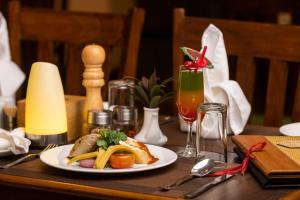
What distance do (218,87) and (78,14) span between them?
2.21ft

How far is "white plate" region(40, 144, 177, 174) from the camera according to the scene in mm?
1229

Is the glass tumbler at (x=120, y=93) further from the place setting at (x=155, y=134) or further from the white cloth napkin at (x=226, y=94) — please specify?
the white cloth napkin at (x=226, y=94)

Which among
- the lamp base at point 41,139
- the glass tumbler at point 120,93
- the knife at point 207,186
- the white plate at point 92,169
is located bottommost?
the knife at point 207,186

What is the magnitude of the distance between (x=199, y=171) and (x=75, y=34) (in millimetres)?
987

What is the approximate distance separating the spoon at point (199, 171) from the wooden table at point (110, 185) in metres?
0.01

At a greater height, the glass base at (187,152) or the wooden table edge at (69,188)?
the glass base at (187,152)

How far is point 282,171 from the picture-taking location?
3.89ft

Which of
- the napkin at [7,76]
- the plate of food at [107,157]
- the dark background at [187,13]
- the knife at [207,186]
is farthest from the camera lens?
the dark background at [187,13]

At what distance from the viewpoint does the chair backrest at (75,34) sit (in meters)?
2.06

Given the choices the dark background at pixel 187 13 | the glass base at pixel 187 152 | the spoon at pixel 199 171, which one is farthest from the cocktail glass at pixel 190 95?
the dark background at pixel 187 13

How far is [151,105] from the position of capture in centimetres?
154

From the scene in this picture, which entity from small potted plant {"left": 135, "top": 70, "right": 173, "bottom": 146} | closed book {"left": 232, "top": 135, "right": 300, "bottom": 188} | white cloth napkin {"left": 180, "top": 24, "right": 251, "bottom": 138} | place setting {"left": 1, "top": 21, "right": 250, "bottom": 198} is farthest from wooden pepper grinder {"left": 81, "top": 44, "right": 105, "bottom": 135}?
closed book {"left": 232, "top": 135, "right": 300, "bottom": 188}

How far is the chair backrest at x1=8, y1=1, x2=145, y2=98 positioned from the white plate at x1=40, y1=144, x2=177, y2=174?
690 mm

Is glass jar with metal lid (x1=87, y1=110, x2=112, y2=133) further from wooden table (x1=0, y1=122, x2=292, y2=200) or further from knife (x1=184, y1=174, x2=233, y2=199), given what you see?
knife (x1=184, y1=174, x2=233, y2=199)
